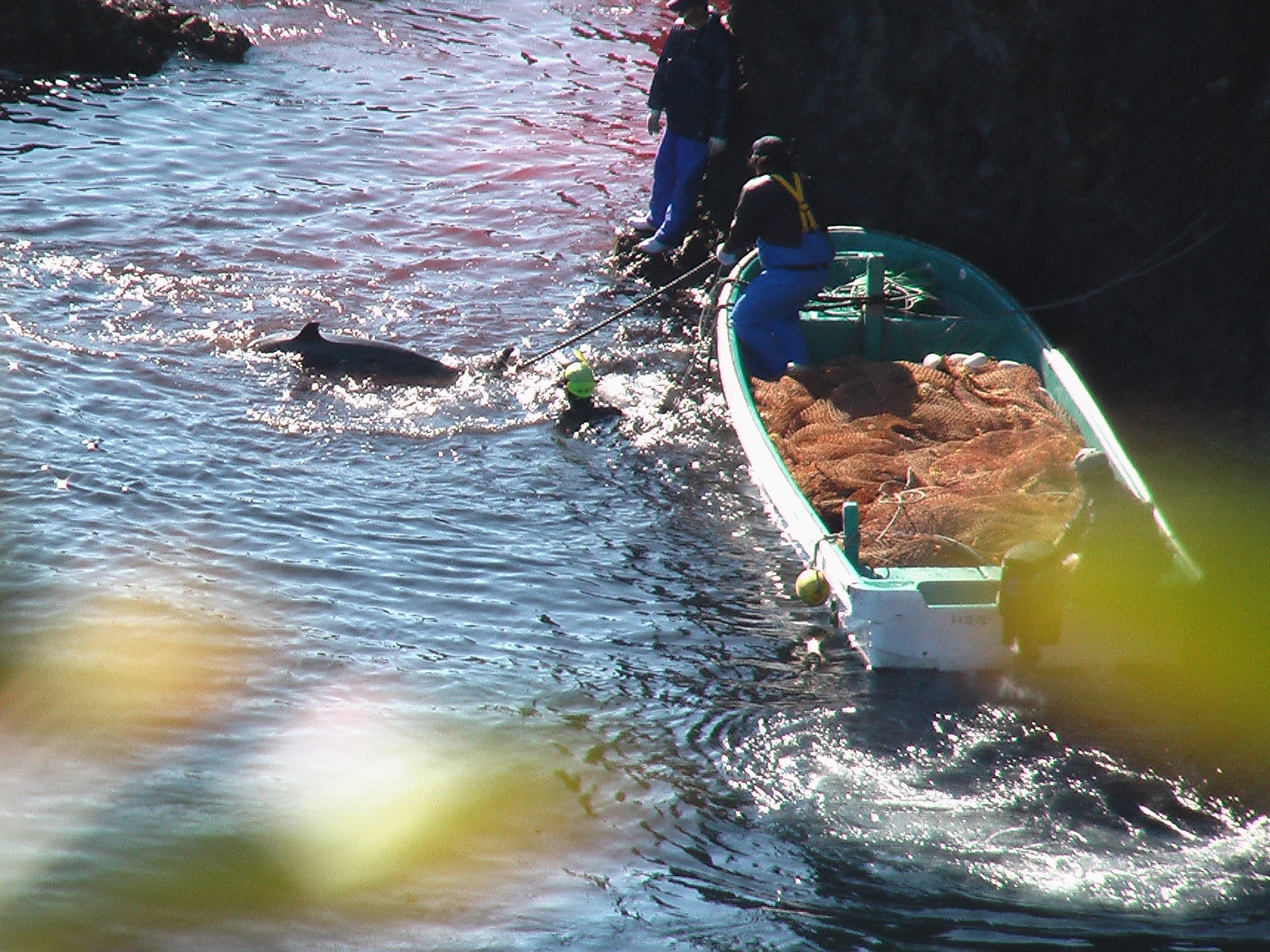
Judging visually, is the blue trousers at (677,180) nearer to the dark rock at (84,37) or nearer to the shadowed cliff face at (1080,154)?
the shadowed cliff face at (1080,154)

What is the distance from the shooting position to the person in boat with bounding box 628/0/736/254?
1330 cm

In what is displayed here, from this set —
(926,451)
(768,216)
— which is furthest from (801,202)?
(926,451)

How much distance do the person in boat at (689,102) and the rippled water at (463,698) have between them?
1.42 meters

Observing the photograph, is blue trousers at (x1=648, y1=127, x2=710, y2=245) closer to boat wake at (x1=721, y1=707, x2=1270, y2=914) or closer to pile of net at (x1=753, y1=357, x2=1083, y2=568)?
pile of net at (x1=753, y1=357, x2=1083, y2=568)

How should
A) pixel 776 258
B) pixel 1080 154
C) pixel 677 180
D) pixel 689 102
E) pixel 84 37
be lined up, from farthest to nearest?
pixel 84 37
pixel 677 180
pixel 689 102
pixel 1080 154
pixel 776 258

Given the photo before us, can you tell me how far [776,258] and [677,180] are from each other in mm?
3932

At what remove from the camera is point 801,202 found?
10.2 metres

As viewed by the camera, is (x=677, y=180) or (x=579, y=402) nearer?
(x=579, y=402)

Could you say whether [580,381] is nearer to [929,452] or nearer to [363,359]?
[363,359]

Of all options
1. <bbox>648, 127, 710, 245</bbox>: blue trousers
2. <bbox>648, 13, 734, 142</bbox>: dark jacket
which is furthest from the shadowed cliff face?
<bbox>648, 127, 710, 245</bbox>: blue trousers

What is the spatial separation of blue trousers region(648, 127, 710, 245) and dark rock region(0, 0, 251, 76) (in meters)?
10.4

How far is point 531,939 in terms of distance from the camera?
5391 mm

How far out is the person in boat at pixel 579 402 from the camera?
10523mm

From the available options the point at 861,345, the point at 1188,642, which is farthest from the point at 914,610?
the point at 861,345
